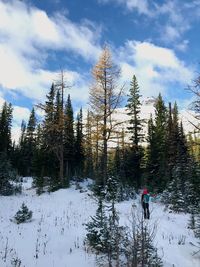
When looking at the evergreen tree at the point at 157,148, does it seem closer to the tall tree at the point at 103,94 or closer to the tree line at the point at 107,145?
the tree line at the point at 107,145

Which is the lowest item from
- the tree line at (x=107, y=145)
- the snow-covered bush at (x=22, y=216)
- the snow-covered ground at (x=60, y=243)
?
the snow-covered ground at (x=60, y=243)

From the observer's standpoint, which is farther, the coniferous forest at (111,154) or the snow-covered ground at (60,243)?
the coniferous forest at (111,154)

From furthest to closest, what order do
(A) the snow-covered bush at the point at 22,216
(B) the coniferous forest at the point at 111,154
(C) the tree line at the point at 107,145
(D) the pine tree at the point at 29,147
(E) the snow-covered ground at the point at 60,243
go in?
(D) the pine tree at the point at 29,147
(C) the tree line at the point at 107,145
(B) the coniferous forest at the point at 111,154
(A) the snow-covered bush at the point at 22,216
(E) the snow-covered ground at the point at 60,243

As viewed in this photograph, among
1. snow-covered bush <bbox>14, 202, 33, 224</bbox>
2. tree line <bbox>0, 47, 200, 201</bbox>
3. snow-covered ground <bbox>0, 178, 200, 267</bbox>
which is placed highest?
tree line <bbox>0, 47, 200, 201</bbox>

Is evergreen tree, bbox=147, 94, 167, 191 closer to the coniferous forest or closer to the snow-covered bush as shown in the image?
the coniferous forest

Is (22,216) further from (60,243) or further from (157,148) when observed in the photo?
(157,148)

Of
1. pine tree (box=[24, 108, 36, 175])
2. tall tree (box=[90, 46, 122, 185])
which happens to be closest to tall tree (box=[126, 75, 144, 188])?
tall tree (box=[90, 46, 122, 185])

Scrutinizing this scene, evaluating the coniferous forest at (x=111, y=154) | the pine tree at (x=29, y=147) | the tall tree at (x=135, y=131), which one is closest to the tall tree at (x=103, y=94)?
the coniferous forest at (x=111, y=154)

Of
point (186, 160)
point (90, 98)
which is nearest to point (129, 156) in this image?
point (186, 160)

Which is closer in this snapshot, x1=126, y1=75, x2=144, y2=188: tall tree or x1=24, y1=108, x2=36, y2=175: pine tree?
x1=126, y1=75, x2=144, y2=188: tall tree

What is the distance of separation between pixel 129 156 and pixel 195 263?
28874 mm

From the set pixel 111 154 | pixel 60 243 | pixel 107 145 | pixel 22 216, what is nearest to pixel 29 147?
pixel 111 154

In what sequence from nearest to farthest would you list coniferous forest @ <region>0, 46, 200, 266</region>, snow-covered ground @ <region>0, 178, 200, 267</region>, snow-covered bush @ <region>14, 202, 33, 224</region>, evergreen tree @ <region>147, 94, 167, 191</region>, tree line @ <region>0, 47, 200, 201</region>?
snow-covered ground @ <region>0, 178, 200, 267</region> → snow-covered bush @ <region>14, 202, 33, 224</region> → coniferous forest @ <region>0, 46, 200, 266</region> → tree line @ <region>0, 47, 200, 201</region> → evergreen tree @ <region>147, 94, 167, 191</region>

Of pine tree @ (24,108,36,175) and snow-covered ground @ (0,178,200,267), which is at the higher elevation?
pine tree @ (24,108,36,175)
